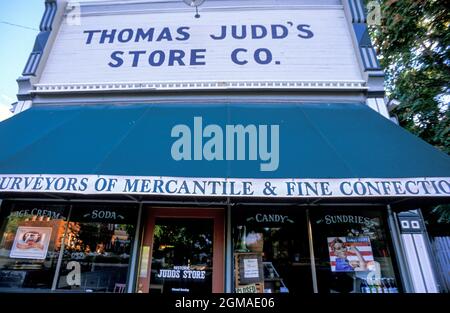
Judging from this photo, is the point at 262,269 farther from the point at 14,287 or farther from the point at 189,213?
the point at 14,287

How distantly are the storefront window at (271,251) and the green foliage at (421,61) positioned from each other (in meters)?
5.81

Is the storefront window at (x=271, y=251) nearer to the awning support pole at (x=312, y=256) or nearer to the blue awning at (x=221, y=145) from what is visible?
the awning support pole at (x=312, y=256)

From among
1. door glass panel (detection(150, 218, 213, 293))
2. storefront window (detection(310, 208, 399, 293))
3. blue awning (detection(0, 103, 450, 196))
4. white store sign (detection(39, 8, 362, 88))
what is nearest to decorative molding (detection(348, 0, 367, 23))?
white store sign (detection(39, 8, 362, 88))

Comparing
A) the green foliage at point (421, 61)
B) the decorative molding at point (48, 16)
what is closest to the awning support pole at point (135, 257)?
the decorative molding at point (48, 16)

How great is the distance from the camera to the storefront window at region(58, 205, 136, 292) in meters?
4.86

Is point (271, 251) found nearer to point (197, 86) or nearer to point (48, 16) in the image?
point (197, 86)

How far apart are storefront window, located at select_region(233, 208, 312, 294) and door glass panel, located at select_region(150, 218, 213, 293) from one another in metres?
0.53

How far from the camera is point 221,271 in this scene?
15.9 ft

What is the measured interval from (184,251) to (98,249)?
152cm

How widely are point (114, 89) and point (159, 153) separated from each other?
7.52 feet

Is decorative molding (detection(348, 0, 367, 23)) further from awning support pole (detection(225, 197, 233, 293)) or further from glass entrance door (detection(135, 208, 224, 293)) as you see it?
glass entrance door (detection(135, 208, 224, 293))

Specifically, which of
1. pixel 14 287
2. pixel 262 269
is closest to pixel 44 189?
pixel 14 287

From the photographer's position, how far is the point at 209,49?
6.08 m

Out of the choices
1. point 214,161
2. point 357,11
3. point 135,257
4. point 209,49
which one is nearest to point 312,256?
point 214,161
